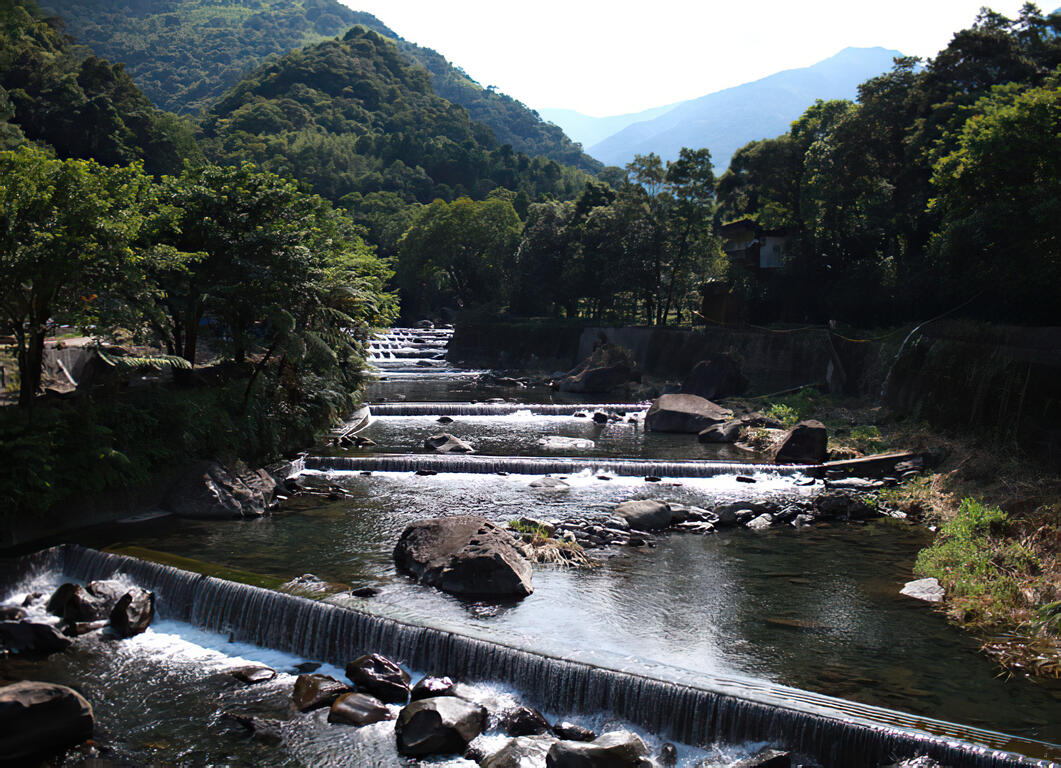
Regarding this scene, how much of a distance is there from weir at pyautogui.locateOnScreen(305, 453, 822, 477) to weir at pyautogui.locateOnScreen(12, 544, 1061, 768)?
10423 millimetres

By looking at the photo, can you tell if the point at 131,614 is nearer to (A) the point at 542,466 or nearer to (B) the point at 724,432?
(A) the point at 542,466

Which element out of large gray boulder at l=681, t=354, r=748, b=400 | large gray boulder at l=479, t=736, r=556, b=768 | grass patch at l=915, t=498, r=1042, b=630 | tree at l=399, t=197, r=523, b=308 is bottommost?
large gray boulder at l=479, t=736, r=556, b=768

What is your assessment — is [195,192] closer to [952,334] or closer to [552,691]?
[552,691]

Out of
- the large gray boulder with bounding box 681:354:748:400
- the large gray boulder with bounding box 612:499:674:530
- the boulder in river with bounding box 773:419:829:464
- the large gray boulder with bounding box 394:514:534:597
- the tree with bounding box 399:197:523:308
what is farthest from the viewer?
the tree with bounding box 399:197:523:308

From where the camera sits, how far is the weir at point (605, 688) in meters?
9.34

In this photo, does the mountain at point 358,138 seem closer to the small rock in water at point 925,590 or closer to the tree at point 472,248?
the tree at point 472,248

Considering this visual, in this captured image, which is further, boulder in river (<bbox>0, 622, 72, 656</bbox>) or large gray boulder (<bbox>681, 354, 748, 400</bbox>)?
large gray boulder (<bbox>681, 354, 748, 400</bbox>)

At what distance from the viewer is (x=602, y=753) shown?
376 inches

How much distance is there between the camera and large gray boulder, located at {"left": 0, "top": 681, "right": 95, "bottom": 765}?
9805 mm

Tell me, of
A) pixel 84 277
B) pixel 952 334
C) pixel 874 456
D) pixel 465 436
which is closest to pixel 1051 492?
pixel 874 456

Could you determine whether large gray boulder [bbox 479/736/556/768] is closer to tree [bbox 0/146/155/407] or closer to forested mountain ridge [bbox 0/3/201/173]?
tree [bbox 0/146/155/407]

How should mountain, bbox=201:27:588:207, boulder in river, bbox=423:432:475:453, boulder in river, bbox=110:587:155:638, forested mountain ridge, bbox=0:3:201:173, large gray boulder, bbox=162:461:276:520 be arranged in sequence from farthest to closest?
mountain, bbox=201:27:588:207 < forested mountain ridge, bbox=0:3:201:173 < boulder in river, bbox=423:432:475:453 < large gray boulder, bbox=162:461:276:520 < boulder in river, bbox=110:587:155:638

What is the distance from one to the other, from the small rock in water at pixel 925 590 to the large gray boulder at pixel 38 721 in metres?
14.5

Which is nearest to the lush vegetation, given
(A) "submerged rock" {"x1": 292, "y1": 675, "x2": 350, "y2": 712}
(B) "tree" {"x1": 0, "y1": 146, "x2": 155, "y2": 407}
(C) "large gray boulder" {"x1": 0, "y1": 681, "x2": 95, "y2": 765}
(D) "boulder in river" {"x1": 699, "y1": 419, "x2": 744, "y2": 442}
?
(D) "boulder in river" {"x1": 699, "y1": 419, "x2": 744, "y2": 442}
